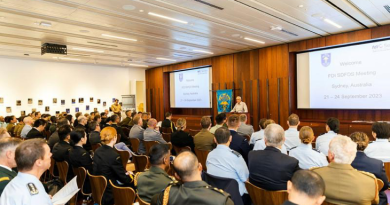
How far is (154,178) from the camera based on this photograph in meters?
2.40

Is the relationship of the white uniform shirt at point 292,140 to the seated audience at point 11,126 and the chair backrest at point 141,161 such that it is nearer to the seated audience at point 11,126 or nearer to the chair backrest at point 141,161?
the chair backrest at point 141,161

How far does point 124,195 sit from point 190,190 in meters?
1.13

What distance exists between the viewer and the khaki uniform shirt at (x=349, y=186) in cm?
209

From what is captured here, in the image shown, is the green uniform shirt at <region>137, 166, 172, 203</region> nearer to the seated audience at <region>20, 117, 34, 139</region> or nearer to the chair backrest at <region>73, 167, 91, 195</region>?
the chair backrest at <region>73, 167, 91, 195</region>

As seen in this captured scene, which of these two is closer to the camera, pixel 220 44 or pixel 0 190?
pixel 0 190

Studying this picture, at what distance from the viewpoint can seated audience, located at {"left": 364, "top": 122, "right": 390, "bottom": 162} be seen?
11.8ft

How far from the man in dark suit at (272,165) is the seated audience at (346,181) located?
1.10ft

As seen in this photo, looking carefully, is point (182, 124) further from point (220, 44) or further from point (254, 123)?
point (254, 123)

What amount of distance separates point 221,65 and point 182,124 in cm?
745

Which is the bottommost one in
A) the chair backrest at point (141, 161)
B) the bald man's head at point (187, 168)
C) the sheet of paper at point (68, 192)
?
the chair backrest at point (141, 161)

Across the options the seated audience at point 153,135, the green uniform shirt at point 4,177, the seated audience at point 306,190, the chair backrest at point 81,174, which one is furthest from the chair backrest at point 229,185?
the seated audience at point 153,135

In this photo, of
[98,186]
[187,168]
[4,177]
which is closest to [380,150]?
[187,168]

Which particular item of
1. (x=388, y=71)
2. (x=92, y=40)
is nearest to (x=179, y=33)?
(x=92, y=40)

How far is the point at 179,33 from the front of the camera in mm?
8172
